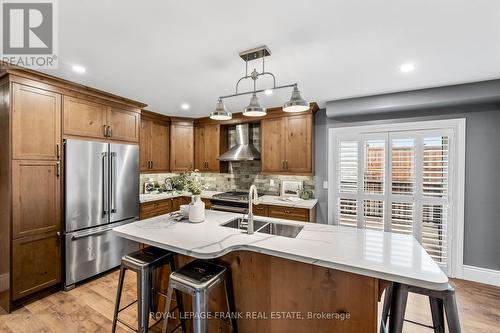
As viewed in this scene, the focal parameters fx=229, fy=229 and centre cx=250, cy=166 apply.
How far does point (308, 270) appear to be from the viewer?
61.4 inches

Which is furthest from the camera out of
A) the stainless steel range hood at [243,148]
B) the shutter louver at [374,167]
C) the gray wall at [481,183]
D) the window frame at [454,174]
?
the stainless steel range hood at [243,148]

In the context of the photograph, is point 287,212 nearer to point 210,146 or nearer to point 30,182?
point 210,146

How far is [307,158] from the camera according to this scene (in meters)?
3.63

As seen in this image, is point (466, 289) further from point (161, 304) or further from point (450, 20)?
point (161, 304)

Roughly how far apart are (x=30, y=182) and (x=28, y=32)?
150 centimetres

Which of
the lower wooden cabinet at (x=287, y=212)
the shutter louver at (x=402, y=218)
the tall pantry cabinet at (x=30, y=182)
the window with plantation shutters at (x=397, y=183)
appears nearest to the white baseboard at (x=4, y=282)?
the tall pantry cabinet at (x=30, y=182)

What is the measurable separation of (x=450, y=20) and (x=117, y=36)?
7.62ft

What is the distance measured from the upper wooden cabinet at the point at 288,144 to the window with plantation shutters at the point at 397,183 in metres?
0.46

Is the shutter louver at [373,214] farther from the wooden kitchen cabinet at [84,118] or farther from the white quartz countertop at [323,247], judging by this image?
the wooden kitchen cabinet at [84,118]

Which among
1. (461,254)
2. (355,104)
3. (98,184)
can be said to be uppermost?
(355,104)

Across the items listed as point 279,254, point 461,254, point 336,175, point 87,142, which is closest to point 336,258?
point 279,254

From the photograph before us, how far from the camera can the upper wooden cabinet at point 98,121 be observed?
8.87 ft

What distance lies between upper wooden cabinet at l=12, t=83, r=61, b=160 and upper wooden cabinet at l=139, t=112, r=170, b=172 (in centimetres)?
149

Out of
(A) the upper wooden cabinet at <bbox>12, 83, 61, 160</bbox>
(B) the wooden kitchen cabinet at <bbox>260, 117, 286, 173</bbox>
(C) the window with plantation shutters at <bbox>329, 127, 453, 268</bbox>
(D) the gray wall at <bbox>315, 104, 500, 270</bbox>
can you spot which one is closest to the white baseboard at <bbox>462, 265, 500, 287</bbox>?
(D) the gray wall at <bbox>315, 104, 500, 270</bbox>
